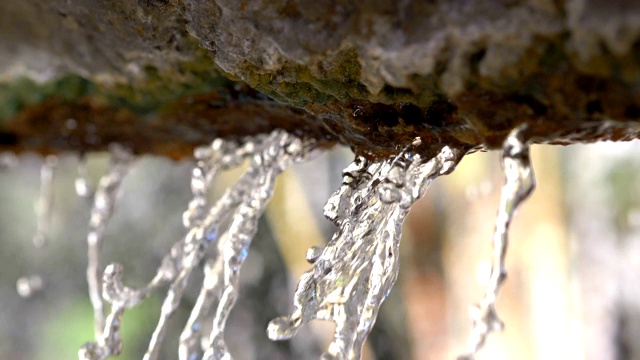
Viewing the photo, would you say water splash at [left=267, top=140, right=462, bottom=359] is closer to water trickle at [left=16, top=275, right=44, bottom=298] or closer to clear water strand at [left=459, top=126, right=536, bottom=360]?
clear water strand at [left=459, top=126, right=536, bottom=360]

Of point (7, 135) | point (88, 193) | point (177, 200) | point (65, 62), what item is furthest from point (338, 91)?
point (177, 200)

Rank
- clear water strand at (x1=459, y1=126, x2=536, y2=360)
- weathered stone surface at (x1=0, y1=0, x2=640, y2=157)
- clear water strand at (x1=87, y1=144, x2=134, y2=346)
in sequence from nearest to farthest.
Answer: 1. weathered stone surface at (x1=0, y1=0, x2=640, y2=157)
2. clear water strand at (x1=459, y1=126, x2=536, y2=360)
3. clear water strand at (x1=87, y1=144, x2=134, y2=346)

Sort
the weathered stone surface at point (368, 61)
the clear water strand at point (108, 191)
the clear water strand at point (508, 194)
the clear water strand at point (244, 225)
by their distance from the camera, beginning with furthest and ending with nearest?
1. the clear water strand at point (108, 191)
2. the clear water strand at point (244, 225)
3. the clear water strand at point (508, 194)
4. the weathered stone surface at point (368, 61)

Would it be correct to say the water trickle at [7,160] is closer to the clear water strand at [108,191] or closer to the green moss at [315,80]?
the clear water strand at [108,191]

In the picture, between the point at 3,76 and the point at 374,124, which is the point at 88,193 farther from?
the point at 374,124

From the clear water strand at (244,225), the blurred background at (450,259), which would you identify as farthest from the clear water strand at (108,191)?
the blurred background at (450,259)

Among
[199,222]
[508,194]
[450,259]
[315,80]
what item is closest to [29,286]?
[199,222]

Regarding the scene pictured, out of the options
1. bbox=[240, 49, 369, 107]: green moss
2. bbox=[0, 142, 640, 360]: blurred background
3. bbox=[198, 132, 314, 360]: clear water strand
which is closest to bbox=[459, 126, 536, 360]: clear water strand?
bbox=[240, 49, 369, 107]: green moss
